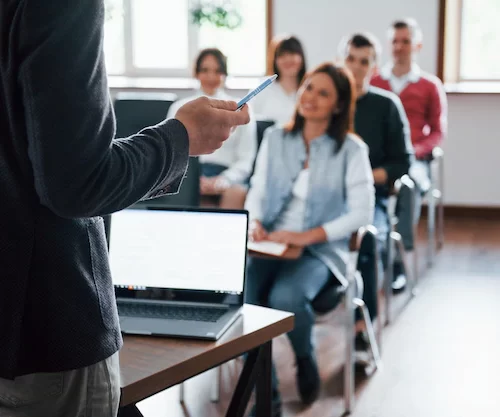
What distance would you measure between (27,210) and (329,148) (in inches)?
87.0

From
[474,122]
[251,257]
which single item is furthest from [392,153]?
[474,122]

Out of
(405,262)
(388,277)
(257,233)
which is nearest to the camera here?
(257,233)

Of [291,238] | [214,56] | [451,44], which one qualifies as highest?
[451,44]

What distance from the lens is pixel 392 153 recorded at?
13.0ft

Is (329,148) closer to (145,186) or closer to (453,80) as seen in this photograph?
(145,186)

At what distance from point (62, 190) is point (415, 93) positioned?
4.45m

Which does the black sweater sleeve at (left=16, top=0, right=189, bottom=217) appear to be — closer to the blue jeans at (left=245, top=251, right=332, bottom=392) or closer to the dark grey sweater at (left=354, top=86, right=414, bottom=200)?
the blue jeans at (left=245, top=251, right=332, bottom=392)

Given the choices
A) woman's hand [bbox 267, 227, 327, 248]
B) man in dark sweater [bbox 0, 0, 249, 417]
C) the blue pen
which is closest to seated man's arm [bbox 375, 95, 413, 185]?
woman's hand [bbox 267, 227, 327, 248]

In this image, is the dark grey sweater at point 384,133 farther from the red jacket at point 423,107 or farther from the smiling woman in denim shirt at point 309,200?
the red jacket at point 423,107

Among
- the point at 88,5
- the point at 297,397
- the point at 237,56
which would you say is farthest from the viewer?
the point at 237,56

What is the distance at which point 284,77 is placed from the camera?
4832 millimetres

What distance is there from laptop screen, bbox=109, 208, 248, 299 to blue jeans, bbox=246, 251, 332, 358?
1.09 m

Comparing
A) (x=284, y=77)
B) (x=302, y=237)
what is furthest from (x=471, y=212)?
(x=302, y=237)

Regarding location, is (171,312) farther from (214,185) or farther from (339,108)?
(214,185)
